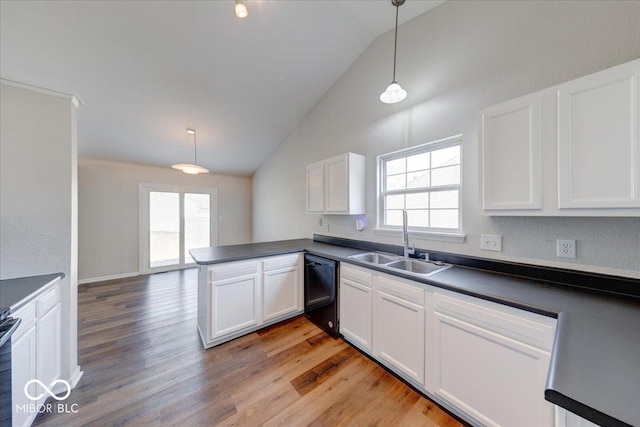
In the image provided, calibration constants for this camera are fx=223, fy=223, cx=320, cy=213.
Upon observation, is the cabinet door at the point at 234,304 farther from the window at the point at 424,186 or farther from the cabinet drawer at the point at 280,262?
the window at the point at 424,186

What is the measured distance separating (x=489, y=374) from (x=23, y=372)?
2608 mm

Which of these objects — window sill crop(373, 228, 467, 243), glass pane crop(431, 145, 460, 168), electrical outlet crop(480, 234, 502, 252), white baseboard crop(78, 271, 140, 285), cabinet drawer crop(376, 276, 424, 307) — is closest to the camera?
cabinet drawer crop(376, 276, 424, 307)

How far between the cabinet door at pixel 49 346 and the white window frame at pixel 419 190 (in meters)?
2.75

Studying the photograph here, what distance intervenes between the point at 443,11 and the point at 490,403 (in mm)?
3046

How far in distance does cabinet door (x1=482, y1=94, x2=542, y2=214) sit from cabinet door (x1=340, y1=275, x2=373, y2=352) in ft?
3.86

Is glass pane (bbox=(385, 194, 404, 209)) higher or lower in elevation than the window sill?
higher

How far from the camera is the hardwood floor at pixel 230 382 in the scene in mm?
1440

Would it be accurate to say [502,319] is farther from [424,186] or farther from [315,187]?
[315,187]

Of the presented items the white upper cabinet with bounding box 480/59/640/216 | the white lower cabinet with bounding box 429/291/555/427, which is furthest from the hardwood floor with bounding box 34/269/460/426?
the white upper cabinet with bounding box 480/59/640/216

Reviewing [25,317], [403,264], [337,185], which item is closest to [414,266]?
[403,264]

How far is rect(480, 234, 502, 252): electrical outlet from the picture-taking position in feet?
5.60

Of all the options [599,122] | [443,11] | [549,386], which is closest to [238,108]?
[443,11]

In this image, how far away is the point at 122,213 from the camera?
14.3 feet

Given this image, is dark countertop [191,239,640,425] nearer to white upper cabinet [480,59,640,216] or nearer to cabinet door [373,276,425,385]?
cabinet door [373,276,425,385]
